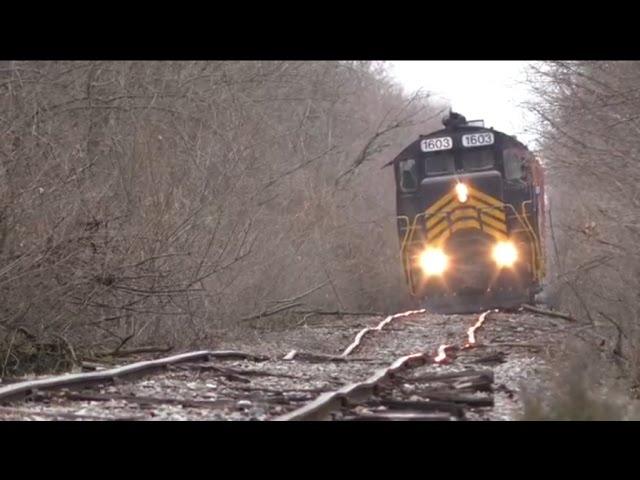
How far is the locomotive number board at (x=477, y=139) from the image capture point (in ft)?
52.3

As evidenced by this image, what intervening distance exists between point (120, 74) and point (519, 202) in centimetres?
677

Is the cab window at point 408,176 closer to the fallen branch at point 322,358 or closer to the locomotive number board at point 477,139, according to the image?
the locomotive number board at point 477,139

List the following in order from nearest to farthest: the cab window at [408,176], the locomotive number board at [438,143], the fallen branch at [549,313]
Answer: the fallen branch at [549,313] < the locomotive number board at [438,143] < the cab window at [408,176]

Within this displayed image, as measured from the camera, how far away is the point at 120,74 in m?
15.0

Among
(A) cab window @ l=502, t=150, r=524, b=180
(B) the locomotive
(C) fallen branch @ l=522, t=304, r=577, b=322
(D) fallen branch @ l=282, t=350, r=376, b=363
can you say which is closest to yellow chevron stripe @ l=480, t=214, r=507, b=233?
(B) the locomotive

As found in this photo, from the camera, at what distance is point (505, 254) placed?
52.6 ft

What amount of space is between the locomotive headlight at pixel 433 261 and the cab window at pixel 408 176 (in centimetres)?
115

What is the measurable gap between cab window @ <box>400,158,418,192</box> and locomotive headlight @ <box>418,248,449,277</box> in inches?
45.2

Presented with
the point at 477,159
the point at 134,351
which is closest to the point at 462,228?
the point at 477,159

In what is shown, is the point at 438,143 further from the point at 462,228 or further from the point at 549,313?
the point at 549,313

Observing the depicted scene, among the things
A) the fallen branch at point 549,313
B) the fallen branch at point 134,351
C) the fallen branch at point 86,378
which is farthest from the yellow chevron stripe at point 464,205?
the fallen branch at point 86,378

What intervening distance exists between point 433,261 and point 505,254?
1228mm

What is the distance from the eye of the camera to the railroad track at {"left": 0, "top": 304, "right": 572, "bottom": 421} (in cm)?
615
